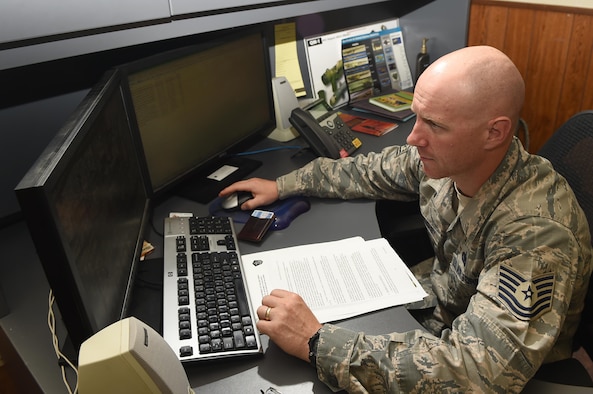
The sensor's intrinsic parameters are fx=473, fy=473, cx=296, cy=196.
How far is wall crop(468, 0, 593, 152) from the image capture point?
2.03 meters

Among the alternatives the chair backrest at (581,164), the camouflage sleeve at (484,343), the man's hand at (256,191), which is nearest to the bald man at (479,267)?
the camouflage sleeve at (484,343)

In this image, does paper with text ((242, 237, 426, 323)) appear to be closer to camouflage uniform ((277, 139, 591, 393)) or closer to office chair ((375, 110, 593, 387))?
camouflage uniform ((277, 139, 591, 393))

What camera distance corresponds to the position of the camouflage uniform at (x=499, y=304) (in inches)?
31.9

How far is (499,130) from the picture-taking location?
37.8 inches

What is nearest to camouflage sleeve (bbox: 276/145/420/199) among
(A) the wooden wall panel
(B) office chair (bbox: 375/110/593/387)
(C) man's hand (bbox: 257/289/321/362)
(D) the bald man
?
(D) the bald man

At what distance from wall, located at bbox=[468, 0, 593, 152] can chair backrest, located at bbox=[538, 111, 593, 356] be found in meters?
1.04

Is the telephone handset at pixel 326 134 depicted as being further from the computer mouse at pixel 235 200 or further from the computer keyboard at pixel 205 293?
the computer keyboard at pixel 205 293

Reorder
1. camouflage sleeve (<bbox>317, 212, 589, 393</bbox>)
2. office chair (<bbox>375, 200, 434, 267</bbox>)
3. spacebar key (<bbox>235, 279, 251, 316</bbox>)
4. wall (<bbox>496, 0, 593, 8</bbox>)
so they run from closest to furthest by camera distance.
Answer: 1. camouflage sleeve (<bbox>317, 212, 589, 393</bbox>)
2. spacebar key (<bbox>235, 279, 251, 316</bbox>)
3. office chair (<bbox>375, 200, 434, 267</bbox>)
4. wall (<bbox>496, 0, 593, 8</bbox>)

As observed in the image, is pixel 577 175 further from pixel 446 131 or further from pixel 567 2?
pixel 567 2

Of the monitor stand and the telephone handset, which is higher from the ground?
the telephone handset

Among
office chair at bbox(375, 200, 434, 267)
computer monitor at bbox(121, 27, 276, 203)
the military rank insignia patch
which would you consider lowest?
office chair at bbox(375, 200, 434, 267)

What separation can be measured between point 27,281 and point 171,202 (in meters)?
0.43

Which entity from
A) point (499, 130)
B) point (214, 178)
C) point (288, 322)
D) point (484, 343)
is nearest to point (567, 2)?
point (499, 130)

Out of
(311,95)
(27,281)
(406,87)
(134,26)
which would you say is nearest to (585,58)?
(406,87)
